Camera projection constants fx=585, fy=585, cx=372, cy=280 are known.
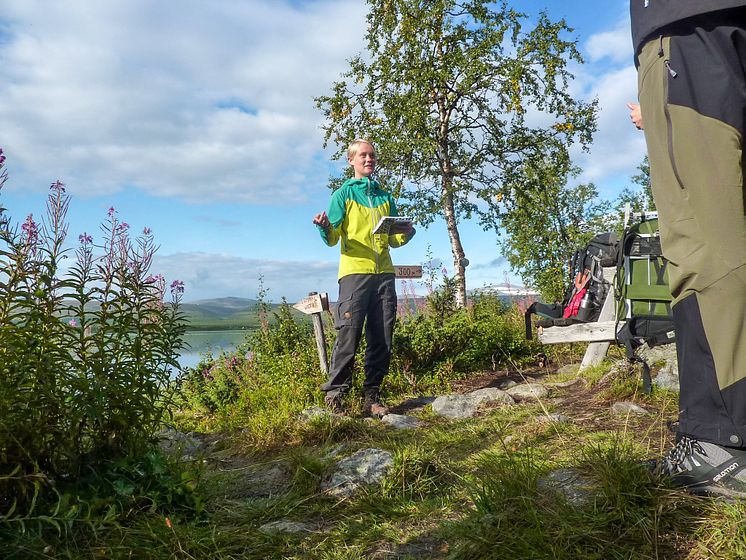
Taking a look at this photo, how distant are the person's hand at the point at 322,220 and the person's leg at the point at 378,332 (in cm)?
70

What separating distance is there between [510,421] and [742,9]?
10.2 ft

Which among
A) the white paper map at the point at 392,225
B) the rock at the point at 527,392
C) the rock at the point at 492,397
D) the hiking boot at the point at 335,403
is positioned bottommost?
the rock at the point at 527,392

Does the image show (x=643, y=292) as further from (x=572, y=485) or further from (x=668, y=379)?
(x=572, y=485)

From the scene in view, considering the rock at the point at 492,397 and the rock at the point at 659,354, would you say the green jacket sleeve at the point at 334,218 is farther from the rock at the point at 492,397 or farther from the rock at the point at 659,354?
the rock at the point at 659,354

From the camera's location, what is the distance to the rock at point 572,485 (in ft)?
7.36

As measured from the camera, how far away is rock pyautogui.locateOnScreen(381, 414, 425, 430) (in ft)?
16.1

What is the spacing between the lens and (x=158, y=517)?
2590 mm

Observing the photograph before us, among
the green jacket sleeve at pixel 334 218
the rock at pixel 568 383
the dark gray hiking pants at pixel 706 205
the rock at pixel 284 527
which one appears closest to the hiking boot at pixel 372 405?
the green jacket sleeve at pixel 334 218

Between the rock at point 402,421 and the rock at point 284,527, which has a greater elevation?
the rock at point 284,527

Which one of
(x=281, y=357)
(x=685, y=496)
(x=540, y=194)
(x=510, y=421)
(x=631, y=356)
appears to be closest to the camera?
(x=685, y=496)

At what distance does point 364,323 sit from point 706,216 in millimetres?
3929

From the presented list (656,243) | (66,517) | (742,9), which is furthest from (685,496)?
(656,243)

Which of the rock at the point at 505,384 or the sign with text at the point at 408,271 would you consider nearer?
the sign with text at the point at 408,271

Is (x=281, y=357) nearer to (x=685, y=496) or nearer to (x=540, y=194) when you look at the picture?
(x=685, y=496)
